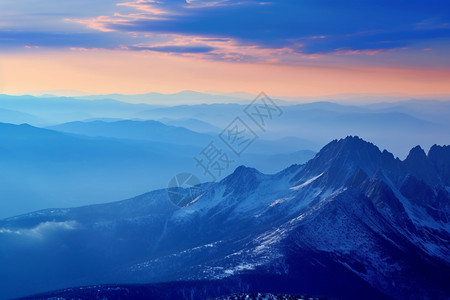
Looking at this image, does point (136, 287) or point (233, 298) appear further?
point (136, 287)

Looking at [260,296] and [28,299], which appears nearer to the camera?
[260,296]

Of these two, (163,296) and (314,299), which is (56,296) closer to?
(163,296)

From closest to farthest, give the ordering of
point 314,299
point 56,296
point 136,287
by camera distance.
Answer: point 314,299 → point 56,296 → point 136,287

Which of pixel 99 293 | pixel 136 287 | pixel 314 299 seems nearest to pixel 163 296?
pixel 136 287

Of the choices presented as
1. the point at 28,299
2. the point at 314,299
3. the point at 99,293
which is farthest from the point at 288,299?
the point at 28,299

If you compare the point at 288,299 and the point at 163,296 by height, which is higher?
the point at 288,299

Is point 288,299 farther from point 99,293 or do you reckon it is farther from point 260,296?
point 99,293

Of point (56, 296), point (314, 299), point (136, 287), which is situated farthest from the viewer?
point (136, 287)

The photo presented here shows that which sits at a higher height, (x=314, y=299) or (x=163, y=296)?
(x=314, y=299)
